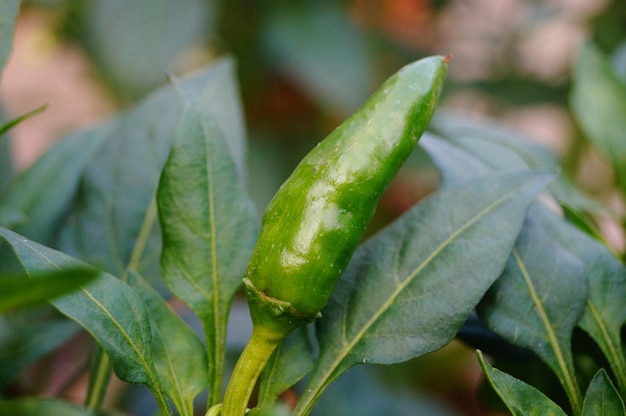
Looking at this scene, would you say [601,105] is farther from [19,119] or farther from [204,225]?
[19,119]

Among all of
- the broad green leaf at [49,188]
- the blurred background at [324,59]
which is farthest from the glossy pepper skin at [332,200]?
the blurred background at [324,59]

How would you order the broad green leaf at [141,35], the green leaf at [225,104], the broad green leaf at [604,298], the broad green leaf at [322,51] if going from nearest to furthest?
the broad green leaf at [604,298], the green leaf at [225,104], the broad green leaf at [141,35], the broad green leaf at [322,51]

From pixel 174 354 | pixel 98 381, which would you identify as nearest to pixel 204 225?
pixel 174 354

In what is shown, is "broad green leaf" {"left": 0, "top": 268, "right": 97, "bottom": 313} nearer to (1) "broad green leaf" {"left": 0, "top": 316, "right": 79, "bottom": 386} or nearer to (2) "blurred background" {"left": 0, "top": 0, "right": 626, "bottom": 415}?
(1) "broad green leaf" {"left": 0, "top": 316, "right": 79, "bottom": 386}

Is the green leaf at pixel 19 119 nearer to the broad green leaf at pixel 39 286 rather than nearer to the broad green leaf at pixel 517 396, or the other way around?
the broad green leaf at pixel 39 286

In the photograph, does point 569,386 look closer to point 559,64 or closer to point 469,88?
point 469,88

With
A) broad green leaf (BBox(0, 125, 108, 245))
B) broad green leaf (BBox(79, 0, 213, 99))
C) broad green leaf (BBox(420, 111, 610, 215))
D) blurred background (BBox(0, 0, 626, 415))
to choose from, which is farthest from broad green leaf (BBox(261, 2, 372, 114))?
broad green leaf (BBox(0, 125, 108, 245))

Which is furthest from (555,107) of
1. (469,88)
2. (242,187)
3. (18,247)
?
(18,247)
